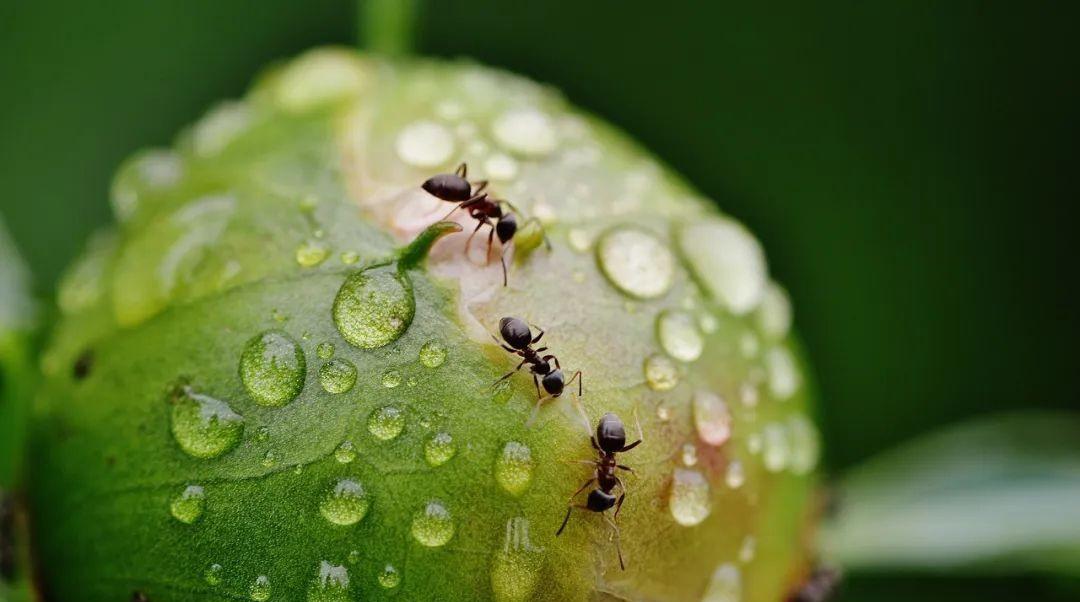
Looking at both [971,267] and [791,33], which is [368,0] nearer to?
[791,33]

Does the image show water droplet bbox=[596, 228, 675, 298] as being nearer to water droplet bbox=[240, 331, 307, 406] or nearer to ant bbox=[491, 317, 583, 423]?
ant bbox=[491, 317, 583, 423]

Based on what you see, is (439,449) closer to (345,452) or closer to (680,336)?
(345,452)

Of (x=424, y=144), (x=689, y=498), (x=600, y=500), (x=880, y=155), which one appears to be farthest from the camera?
(x=880, y=155)

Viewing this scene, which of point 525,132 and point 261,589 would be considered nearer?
point 261,589

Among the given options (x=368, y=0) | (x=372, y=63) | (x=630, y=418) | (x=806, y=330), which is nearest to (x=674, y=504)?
(x=630, y=418)

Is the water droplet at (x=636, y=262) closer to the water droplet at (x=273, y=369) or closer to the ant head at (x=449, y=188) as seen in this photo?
the ant head at (x=449, y=188)

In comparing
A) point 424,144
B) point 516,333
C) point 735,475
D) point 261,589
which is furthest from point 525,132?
point 261,589
